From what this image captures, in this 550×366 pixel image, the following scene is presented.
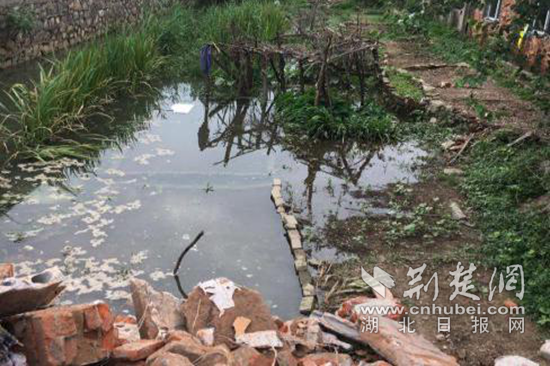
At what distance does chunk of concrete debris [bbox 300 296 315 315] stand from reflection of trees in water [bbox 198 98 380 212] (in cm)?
186

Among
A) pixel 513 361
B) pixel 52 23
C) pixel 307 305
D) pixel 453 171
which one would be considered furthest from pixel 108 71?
pixel 513 361

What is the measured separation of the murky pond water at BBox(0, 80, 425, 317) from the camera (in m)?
4.72

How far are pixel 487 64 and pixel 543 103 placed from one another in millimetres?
1639

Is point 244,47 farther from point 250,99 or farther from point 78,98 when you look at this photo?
point 78,98

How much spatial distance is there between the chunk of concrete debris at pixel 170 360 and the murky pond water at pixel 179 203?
1708 millimetres

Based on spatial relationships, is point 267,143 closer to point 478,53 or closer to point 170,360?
point 478,53

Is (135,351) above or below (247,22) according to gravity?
below

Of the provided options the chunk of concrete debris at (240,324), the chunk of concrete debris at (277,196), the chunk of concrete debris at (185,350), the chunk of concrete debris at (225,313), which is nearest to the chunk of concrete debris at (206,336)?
the chunk of concrete debris at (225,313)

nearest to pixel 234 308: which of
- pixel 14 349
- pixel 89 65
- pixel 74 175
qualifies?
pixel 14 349

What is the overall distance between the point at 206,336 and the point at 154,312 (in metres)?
0.39

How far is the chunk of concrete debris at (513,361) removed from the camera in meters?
3.40

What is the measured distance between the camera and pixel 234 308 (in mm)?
3348

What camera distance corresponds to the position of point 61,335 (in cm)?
264

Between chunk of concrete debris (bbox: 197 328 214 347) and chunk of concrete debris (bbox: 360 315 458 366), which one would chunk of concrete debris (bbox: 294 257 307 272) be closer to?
chunk of concrete debris (bbox: 360 315 458 366)
